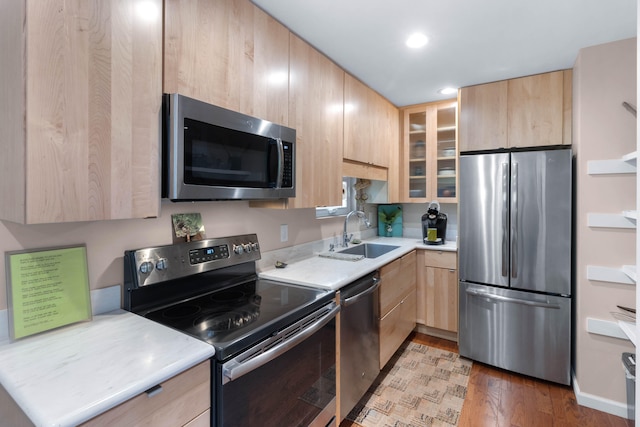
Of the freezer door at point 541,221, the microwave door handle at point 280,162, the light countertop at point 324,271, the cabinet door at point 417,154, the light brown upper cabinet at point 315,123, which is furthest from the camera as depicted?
the cabinet door at point 417,154

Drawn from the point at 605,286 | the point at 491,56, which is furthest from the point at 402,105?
the point at 605,286

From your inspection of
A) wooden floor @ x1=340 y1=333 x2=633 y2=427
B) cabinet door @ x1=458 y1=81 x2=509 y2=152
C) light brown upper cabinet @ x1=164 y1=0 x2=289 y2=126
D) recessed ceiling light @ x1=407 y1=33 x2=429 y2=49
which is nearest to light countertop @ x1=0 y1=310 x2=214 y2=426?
light brown upper cabinet @ x1=164 y1=0 x2=289 y2=126

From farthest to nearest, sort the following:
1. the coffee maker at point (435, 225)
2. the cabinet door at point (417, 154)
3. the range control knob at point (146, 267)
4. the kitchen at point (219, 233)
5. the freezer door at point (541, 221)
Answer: the cabinet door at point (417, 154)
the coffee maker at point (435, 225)
the freezer door at point (541, 221)
the range control knob at point (146, 267)
the kitchen at point (219, 233)

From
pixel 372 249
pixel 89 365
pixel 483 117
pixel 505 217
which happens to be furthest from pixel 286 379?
pixel 483 117

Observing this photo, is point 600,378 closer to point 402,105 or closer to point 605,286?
point 605,286

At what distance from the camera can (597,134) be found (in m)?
2.07

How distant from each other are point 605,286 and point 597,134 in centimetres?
101

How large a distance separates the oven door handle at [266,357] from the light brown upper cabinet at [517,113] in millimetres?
2121

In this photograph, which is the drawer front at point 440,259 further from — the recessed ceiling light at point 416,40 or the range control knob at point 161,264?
the range control knob at point 161,264

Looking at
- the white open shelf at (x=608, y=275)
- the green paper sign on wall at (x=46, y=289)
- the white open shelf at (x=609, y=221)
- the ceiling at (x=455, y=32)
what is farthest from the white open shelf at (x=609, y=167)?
the green paper sign on wall at (x=46, y=289)

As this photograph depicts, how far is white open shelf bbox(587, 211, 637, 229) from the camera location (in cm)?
196

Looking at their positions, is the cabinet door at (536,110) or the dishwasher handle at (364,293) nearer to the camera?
the dishwasher handle at (364,293)

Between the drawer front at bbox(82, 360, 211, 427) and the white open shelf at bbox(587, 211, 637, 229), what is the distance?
2472mm

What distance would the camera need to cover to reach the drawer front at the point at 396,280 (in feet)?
7.47
